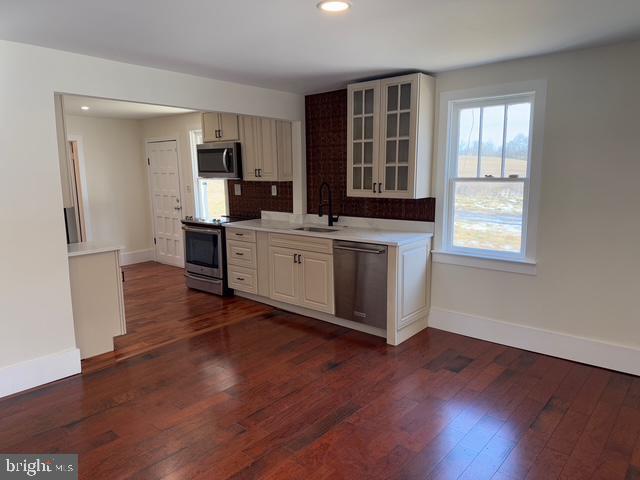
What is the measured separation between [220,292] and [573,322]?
3.60 metres

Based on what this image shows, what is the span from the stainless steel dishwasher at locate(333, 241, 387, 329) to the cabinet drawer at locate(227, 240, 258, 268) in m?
1.17

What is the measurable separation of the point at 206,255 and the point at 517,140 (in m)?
3.57

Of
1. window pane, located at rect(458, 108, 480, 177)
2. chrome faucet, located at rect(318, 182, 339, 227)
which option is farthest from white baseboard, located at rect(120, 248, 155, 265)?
window pane, located at rect(458, 108, 480, 177)

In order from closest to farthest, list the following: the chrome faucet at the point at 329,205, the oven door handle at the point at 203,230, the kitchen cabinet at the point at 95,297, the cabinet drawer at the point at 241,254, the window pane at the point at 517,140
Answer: the kitchen cabinet at the point at 95,297
the window pane at the point at 517,140
the chrome faucet at the point at 329,205
the cabinet drawer at the point at 241,254
the oven door handle at the point at 203,230

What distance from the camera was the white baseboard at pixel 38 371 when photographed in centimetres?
286

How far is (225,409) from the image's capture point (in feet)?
8.83

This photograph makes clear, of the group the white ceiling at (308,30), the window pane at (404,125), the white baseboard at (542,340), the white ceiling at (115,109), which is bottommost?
the white baseboard at (542,340)

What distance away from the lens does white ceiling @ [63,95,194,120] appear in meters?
5.08

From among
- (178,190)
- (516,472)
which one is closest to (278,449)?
(516,472)

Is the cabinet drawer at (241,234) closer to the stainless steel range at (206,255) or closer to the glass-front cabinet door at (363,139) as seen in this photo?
the stainless steel range at (206,255)

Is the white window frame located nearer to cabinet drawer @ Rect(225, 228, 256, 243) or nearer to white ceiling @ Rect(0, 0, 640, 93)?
white ceiling @ Rect(0, 0, 640, 93)

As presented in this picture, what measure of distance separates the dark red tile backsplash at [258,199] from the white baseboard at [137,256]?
2147 mm

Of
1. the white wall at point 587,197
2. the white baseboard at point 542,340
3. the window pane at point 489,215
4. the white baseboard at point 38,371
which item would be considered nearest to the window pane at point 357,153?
the window pane at point 489,215

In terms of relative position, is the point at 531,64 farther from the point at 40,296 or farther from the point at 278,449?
the point at 40,296
